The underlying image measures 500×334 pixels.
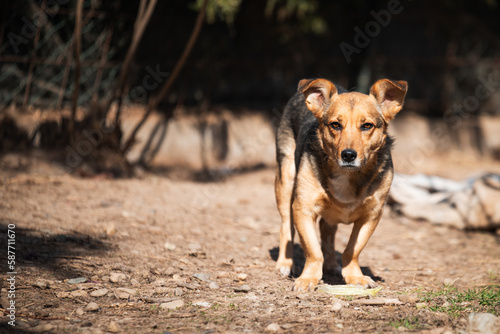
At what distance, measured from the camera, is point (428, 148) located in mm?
10805

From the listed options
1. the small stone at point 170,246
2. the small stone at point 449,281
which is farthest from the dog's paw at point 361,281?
the small stone at point 170,246

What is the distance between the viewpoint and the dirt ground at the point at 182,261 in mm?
3301

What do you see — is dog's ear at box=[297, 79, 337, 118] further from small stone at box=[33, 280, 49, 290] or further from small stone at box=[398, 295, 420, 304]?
small stone at box=[33, 280, 49, 290]

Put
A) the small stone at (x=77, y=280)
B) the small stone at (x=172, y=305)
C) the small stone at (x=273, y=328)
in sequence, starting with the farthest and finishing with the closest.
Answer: the small stone at (x=77, y=280) < the small stone at (x=172, y=305) < the small stone at (x=273, y=328)

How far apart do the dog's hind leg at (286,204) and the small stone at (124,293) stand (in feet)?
4.86

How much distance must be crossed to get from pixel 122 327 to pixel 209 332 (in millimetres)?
516

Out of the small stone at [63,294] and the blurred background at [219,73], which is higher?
the blurred background at [219,73]

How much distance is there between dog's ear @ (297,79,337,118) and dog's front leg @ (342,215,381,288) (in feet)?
3.13

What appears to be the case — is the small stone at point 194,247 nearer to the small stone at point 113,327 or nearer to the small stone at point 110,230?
the small stone at point 110,230

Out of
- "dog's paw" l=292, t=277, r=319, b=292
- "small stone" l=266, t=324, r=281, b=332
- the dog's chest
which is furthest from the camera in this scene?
the dog's chest

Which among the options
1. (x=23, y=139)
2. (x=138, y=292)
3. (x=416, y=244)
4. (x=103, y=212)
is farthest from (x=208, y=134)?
(x=138, y=292)

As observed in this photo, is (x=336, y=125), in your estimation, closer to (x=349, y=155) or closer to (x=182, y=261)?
(x=349, y=155)

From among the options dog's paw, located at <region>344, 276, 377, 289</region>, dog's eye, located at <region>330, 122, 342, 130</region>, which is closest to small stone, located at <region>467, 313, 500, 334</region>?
dog's paw, located at <region>344, 276, 377, 289</region>

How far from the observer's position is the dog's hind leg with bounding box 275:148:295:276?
4.83m
